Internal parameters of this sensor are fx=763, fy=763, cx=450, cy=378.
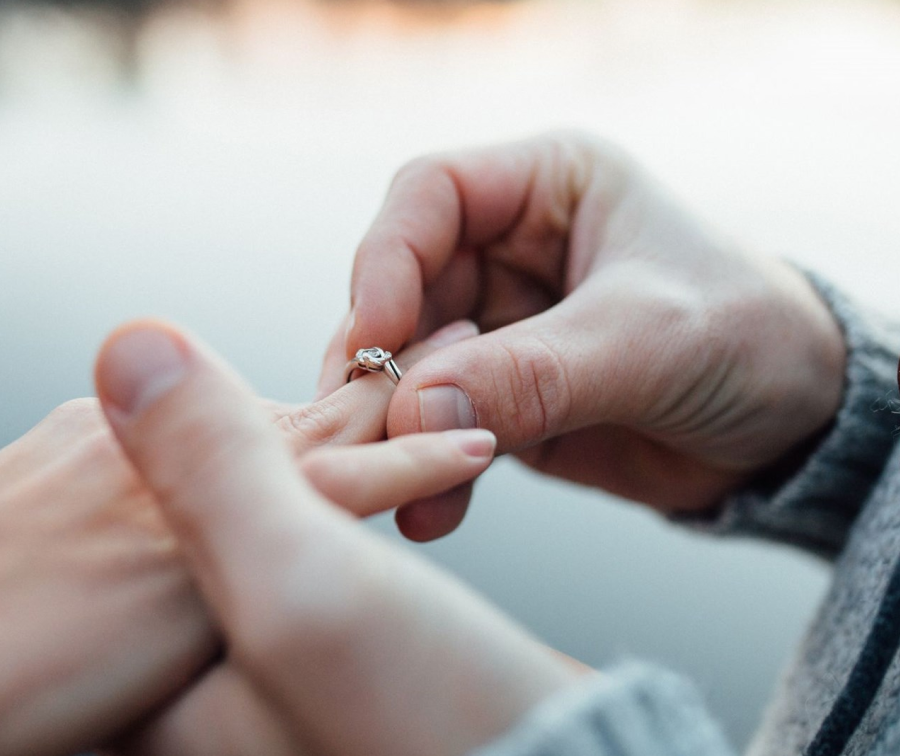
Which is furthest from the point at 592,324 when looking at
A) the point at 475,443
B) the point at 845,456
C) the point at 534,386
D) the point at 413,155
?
the point at 413,155

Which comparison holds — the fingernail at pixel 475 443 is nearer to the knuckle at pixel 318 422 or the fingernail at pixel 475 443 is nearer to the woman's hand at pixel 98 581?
the woman's hand at pixel 98 581

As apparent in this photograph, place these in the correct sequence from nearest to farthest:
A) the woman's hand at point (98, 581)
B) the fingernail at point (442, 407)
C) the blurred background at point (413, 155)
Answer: the woman's hand at point (98, 581), the fingernail at point (442, 407), the blurred background at point (413, 155)

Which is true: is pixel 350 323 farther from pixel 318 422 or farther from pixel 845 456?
pixel 845 456

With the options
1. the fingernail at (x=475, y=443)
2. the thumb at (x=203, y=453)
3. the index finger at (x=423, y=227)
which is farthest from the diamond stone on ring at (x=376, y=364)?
the thumb at (x=203, y=453)

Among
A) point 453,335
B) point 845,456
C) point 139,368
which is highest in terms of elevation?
point 139,368

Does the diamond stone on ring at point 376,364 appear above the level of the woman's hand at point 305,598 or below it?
below

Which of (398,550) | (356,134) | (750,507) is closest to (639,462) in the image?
(750,507)

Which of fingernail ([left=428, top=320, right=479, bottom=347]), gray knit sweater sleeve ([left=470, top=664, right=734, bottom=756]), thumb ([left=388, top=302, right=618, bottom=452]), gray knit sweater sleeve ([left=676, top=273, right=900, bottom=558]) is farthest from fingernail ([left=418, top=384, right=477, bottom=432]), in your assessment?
gray knit sweater sleeve ([left=676, top=273, right=900, bottom=558])
